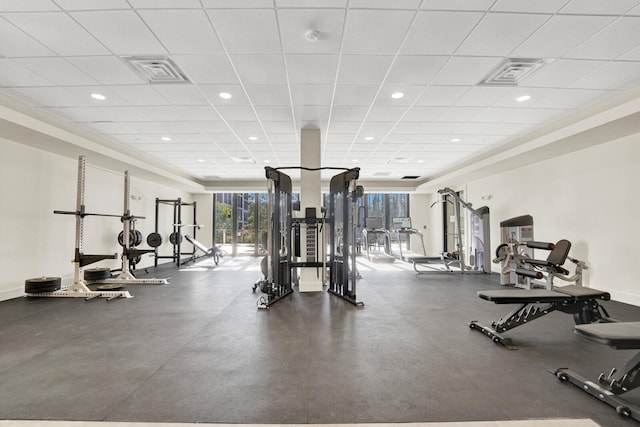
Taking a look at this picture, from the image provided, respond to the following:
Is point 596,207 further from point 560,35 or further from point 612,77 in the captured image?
point 560,35

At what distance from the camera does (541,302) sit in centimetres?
282

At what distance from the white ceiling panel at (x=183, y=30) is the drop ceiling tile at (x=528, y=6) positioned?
2.34m

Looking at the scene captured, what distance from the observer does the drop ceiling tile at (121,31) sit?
239 cm

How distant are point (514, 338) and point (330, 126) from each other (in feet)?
12.5

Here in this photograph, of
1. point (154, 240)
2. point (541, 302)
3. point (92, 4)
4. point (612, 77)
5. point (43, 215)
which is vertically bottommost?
point (541, 302)

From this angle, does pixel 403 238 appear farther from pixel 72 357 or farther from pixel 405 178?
Result: pixel 72 357

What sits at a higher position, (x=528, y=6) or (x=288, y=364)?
(x=528, y=6)

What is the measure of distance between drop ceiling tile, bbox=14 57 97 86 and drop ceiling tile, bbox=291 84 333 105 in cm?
236

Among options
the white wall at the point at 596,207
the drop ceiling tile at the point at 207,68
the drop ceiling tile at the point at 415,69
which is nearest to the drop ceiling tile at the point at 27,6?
the drop ceiling tile at the point at 207,68

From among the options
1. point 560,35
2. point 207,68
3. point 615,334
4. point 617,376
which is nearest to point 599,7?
point 560,35

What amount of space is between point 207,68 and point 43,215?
14.6ft

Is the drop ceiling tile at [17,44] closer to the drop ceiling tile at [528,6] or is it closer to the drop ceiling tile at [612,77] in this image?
the drop ceiling tile at [528,6]

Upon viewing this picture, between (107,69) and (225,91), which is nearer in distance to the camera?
(107,69)

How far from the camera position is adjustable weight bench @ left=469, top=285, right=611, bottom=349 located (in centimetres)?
278
